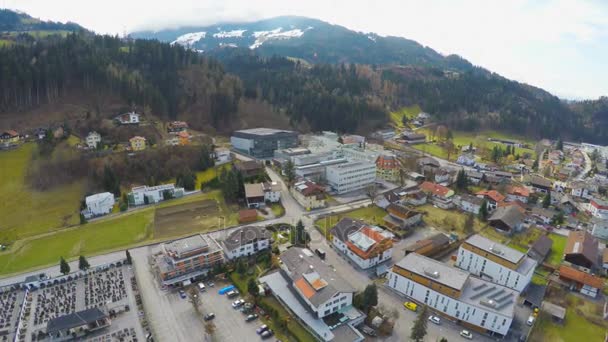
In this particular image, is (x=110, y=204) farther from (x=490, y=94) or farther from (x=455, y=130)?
(x=490, y=94)

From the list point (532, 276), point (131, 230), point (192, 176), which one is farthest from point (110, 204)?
point (532, 276)

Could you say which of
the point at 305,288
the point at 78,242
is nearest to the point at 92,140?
the point at 78,242

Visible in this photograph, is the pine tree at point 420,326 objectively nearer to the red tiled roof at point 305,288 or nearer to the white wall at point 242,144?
the red tiled roof at point 305,288

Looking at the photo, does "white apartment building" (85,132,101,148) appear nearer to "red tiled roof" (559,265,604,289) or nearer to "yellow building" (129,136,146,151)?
"yellow building" (129,136,146,151)

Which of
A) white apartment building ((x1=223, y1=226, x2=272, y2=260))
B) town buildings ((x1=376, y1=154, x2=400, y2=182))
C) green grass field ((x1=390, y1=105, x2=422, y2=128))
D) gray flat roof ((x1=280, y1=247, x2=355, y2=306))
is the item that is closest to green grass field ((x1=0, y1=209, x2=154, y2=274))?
white apartment building ((x1=223, y1=226, x2=272, y2=260))

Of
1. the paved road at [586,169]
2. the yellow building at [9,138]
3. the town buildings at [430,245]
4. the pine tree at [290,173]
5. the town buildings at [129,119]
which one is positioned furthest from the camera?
the paved road at [586,169]

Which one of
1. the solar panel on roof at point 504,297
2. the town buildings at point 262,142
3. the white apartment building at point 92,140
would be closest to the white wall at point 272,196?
the town buildings at point 262,142
